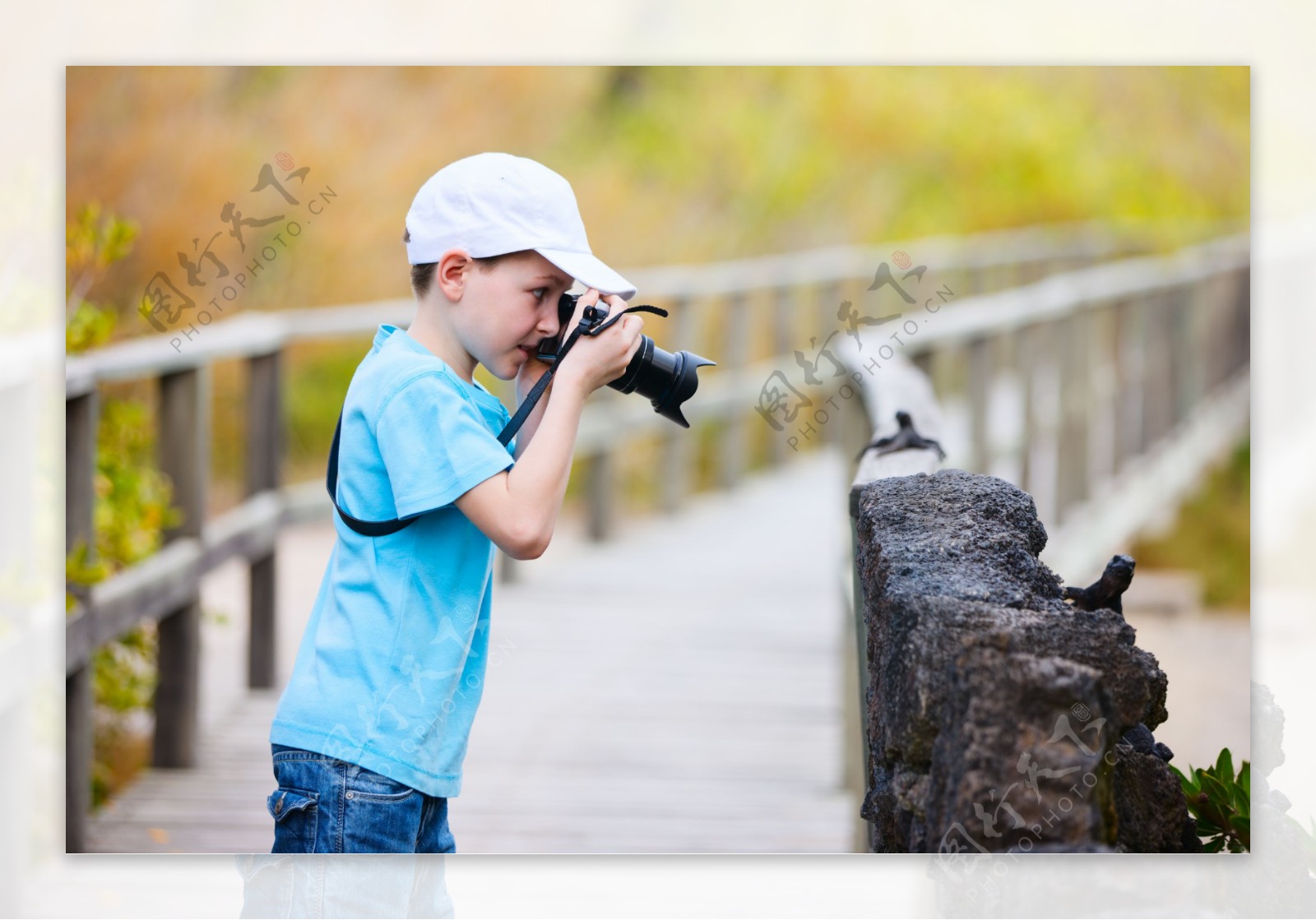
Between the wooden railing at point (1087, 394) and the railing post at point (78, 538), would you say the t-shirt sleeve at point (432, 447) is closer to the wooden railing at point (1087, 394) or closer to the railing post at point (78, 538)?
the wooden railing at point (1087, 394)

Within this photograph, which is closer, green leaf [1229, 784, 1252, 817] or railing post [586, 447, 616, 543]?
green leaf [1229, 784, 1252, 817]

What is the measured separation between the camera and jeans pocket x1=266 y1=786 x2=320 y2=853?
54.7 inches

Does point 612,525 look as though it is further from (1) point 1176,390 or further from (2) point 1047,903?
(2) point 1047,903

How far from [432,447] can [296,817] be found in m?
0.37

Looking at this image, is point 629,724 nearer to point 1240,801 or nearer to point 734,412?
point 1240,801

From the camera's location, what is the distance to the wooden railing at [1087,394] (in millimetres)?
2693

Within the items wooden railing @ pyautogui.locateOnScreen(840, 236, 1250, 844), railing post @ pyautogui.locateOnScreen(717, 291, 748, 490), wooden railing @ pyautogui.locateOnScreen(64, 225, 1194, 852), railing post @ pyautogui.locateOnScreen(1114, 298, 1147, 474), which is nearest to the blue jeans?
wooden railing @ pyautogui.locateOnScreen(840, 236, 1250, 844)

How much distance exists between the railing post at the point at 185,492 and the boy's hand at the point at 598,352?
63.4 inches

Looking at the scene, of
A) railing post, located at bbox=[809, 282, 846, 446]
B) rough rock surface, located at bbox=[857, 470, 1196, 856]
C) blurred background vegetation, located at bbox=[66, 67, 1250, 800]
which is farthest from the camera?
railing post, located at bbox=[809, 282, 846, 446]

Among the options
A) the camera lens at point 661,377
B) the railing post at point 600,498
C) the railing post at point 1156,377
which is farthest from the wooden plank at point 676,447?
the camera lens at point 661,377

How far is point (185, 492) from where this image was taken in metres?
2.87

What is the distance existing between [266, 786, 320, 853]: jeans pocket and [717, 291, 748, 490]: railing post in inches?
176

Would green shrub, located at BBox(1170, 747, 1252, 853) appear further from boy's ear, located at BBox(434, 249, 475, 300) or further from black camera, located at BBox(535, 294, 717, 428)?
boy's ear, located at BBox(434, 249, 475, 300)

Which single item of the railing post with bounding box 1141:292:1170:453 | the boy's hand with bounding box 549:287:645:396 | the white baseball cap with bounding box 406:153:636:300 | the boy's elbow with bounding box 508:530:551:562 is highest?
the railing post with bounding box 1141:292:1170:453
